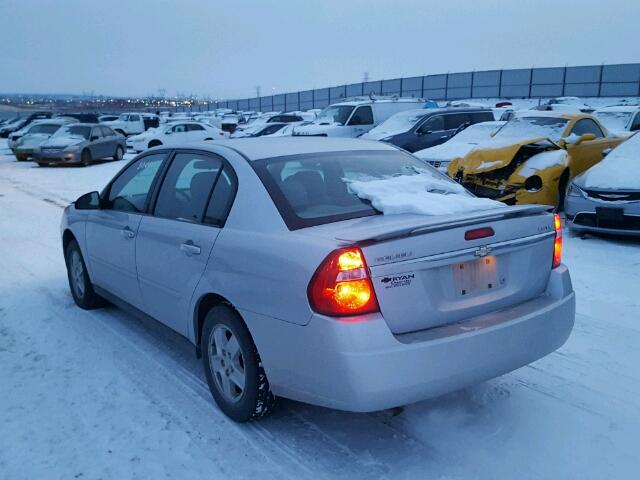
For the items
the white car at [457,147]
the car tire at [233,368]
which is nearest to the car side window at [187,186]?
the car tire at [233,368]

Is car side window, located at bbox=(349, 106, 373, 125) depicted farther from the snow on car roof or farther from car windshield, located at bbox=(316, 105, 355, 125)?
the snow on car roof

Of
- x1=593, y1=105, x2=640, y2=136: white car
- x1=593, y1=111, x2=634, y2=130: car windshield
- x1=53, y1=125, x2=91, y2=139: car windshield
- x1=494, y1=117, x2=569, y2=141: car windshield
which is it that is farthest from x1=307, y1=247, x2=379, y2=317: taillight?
x1=53, y1=125, x2=91, y2=139: car windshield

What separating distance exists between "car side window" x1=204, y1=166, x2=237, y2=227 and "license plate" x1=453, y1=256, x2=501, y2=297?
136 centimetres

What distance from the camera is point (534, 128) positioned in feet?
35.9

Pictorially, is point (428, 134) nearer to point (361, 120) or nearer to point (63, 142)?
point (361, 120)

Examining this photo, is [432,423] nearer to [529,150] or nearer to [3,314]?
[3,314]

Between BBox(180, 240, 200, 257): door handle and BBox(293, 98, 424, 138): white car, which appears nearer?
BBox(180, 240, 200, 257): door handle

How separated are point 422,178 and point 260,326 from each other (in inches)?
64.0

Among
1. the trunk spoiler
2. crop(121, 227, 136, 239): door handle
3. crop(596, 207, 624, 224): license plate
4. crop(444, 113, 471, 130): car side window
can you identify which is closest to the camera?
the trunk spoiler

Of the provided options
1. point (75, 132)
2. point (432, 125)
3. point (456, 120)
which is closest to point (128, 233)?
point (432, 125)

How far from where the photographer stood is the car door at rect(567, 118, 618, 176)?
968 centimetres

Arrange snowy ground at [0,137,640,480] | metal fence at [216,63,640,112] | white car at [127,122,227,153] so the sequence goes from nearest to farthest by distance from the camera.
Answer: snowy ground at [0,137,640,480] → white car at [127,122,227,153] → metal fence at [216,63,640,112]

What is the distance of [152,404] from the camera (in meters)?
3.51

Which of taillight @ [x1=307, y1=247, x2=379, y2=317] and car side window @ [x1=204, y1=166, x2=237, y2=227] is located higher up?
car side window @ [x1=204, y1=166, x2=237, y2=227]
